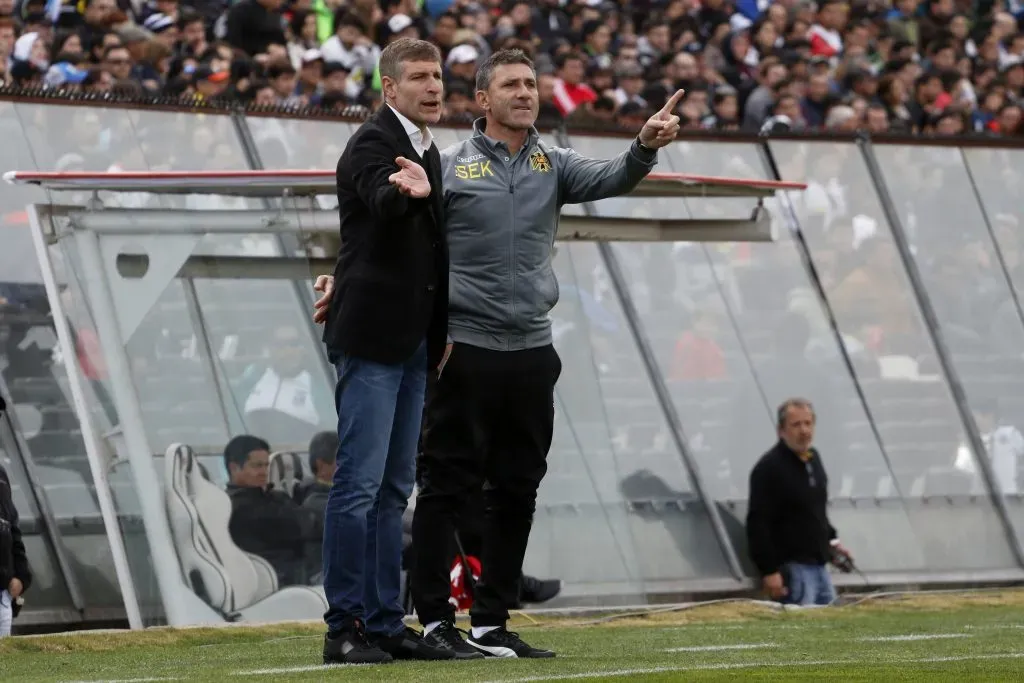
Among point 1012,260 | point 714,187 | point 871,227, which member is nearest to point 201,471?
point 714,187

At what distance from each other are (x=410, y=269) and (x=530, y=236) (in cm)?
59

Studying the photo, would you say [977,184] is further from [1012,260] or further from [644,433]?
[644,433]

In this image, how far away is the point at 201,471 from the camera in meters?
10.2

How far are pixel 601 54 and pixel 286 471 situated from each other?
8.62 m

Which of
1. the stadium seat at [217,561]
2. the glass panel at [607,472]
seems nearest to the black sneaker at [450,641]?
the stadium seat at [217,561]

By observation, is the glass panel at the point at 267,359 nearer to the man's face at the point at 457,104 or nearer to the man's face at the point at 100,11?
the man's face at the point at 457,104

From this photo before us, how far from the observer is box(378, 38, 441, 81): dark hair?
6406mm

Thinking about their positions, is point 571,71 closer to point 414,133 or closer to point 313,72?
point 313,72

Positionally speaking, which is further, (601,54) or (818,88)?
(601,54)

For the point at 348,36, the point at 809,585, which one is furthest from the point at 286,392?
the point at 348,36

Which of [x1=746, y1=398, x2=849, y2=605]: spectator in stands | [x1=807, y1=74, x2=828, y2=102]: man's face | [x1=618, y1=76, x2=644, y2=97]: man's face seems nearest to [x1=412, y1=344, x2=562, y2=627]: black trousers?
[x1=746, y1=398, x2=849, y2=605]: spectator in stands

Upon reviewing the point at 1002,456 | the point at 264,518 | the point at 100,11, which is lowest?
the point at 1002,456

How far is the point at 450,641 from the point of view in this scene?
6676mm

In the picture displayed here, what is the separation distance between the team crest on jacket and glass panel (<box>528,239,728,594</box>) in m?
5.40
